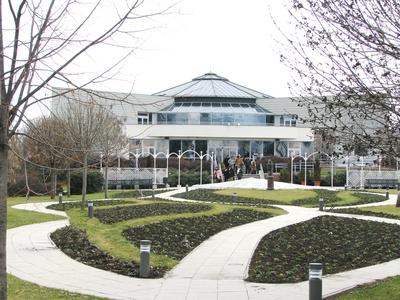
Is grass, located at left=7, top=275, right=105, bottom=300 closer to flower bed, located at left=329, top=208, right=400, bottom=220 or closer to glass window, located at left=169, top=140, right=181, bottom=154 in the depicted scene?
flower bed, located at left=329, top=208, right=400, bottom=220

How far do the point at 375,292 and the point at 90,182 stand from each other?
3115cm

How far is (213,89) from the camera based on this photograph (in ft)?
259

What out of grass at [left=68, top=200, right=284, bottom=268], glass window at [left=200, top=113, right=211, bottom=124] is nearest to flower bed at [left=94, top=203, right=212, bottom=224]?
grass at [left=68, top=200, right=284, bottom=268]

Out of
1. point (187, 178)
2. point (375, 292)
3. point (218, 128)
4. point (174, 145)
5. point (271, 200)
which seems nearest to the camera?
point (375, 292)

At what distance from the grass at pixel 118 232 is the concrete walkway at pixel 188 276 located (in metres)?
0.83

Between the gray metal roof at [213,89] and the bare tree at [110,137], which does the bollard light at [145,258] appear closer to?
the bare tree at [110,137]

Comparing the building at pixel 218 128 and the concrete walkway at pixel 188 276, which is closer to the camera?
the concrete walkway at pixel 188 276

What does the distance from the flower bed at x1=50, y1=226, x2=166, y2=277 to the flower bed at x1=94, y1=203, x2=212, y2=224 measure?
2658 millimetres

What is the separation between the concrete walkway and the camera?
8789 mm

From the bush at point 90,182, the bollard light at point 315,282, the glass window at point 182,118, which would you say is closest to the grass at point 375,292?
the bollard light at point 315,282

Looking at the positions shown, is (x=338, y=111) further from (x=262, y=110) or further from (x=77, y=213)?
(x=262, y=110)

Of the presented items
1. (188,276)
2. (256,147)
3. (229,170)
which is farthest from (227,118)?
(188,276)

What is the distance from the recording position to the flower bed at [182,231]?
1320cm

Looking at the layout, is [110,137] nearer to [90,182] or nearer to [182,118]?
[90,182]
